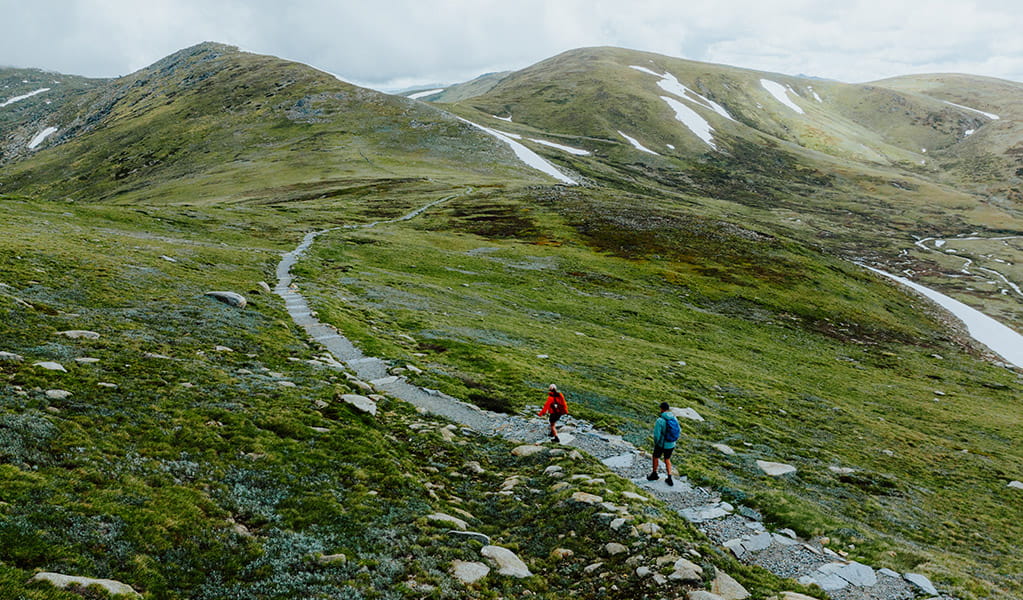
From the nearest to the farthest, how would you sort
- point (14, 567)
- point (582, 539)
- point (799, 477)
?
point (14, 567)
point (582, 539)
point (799, 477)

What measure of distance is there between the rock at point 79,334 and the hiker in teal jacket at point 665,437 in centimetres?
2157

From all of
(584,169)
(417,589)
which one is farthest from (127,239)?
(584,169)

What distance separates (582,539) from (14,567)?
1143 cm

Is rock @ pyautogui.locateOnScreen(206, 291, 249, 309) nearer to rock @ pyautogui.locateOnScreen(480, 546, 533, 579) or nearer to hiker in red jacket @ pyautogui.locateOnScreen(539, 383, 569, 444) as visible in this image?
hiker in red jacket @ pyautogui.locateOnScreen(539, 383, 569, 444)

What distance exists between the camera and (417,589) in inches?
413

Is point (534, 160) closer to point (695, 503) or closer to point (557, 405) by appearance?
point (557, 405)

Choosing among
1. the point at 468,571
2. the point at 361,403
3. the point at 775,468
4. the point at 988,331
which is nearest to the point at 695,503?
the point at 775,468

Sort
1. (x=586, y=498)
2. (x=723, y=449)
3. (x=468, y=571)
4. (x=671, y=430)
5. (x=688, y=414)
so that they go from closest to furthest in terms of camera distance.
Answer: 1. (x=468, y=571)
2. (x=586, y=498)
3. (x=671, y=430)
4. (x=723, y=449)
5. (x=688, y=414)

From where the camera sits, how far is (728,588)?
11.8 m

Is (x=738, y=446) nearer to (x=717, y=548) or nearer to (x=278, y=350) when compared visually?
(x=717, y=548)

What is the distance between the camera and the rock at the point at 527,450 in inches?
735

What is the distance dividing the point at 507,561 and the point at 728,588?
524 centimetres

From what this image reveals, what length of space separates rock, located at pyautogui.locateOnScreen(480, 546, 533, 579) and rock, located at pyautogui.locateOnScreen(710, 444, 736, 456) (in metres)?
13.0

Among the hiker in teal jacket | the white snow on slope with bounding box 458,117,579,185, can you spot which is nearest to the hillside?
the hiker in teal jacket
